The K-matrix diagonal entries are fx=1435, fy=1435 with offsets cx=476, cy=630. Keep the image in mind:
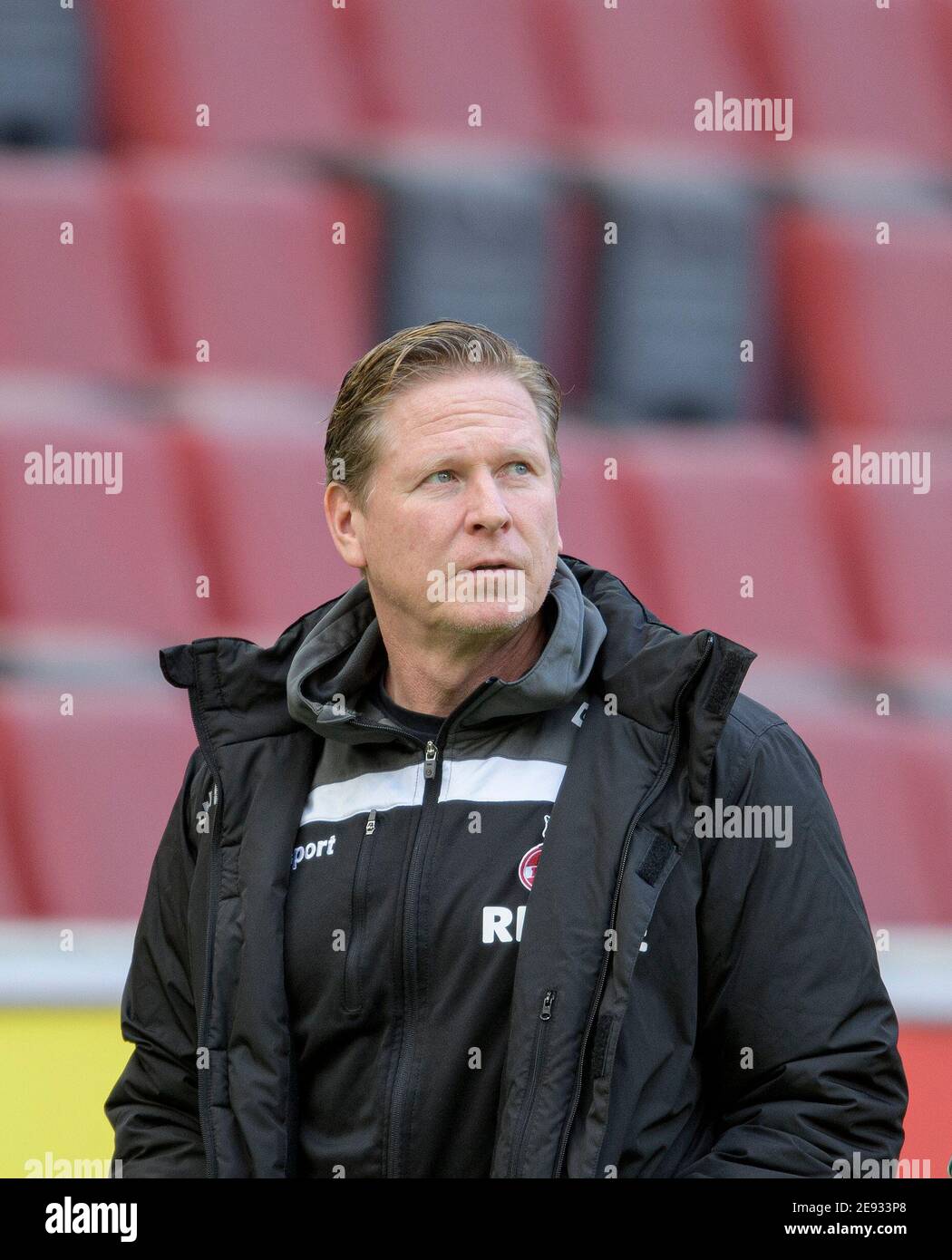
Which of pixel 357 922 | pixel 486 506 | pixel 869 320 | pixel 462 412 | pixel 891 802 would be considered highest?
pixel 869 320

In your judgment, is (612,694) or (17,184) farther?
(17,184)

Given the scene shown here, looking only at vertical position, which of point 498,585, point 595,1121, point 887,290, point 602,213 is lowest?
point 595,1121

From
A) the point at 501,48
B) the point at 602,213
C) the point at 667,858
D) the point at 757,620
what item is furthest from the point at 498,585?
the point at 501,48

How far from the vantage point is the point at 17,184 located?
228cm

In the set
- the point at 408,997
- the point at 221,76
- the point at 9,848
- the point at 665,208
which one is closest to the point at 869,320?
the point at 665,208

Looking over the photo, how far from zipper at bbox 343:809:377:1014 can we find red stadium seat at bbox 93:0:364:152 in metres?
Result: 1.38

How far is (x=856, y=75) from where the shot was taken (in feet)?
7.46

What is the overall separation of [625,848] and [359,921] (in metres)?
0.26

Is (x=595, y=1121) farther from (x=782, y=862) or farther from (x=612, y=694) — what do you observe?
(x=612, y=694)

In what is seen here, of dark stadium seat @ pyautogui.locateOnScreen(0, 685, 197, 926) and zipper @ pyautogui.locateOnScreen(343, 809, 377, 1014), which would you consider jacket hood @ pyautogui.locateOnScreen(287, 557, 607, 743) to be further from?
dark stadium seat @ pyautogui.locateOnScreen(0, 685, 197, 926)

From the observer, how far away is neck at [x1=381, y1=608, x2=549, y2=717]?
1370 millimetres

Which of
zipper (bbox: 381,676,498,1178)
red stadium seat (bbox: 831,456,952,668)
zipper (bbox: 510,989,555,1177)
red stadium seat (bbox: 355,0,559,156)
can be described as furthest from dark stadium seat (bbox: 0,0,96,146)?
zipper (bbox: 510,989,555,1177)

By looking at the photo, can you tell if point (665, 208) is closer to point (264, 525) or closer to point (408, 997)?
point (264, 525)

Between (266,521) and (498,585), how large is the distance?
1026 mm
